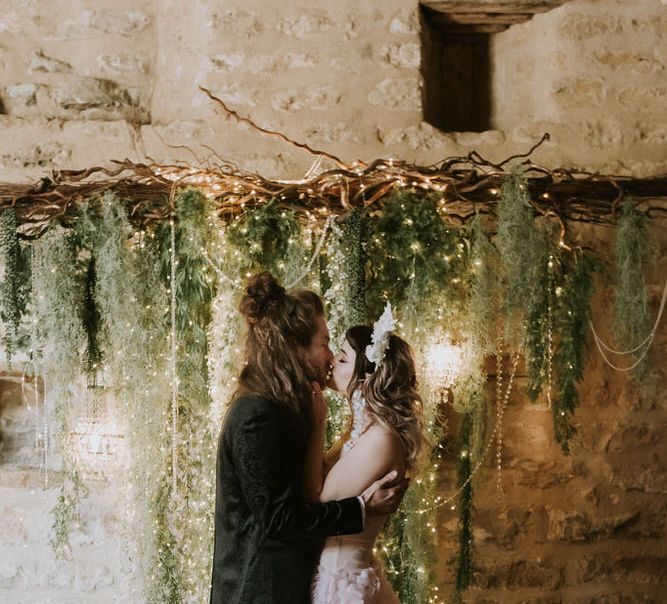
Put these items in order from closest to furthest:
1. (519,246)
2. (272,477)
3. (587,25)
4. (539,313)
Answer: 1. (272,477)
2. (519,246)
3. (539,313)
4. (587,25)

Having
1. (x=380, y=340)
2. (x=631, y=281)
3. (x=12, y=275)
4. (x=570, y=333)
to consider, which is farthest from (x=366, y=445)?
(x=12, y=275)

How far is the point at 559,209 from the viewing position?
131 inches

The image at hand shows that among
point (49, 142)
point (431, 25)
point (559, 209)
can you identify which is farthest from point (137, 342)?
point (431, 25)

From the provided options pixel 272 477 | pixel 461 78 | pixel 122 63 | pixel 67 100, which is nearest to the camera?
pixel 272 477

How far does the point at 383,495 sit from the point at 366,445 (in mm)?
172

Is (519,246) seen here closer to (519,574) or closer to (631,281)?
(631,281)

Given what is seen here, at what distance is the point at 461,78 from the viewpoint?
4.57 meters

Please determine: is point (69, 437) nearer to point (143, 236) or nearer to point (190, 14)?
point (143, 236)

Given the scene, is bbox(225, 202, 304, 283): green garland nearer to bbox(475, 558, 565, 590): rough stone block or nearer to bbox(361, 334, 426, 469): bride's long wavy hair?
bbox(361, 334, 426, 469): bride's long wavy hair

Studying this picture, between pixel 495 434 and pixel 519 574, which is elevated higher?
pixel 495 434

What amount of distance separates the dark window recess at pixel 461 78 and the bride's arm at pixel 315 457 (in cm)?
227

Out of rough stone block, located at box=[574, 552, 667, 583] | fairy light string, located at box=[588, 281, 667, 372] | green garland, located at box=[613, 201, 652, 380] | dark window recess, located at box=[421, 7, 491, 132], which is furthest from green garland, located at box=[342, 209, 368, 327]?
rough stone block, located at box=[574, 552, 667, 583]

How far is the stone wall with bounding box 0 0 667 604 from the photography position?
13.4 feet

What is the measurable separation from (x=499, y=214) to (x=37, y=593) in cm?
307
